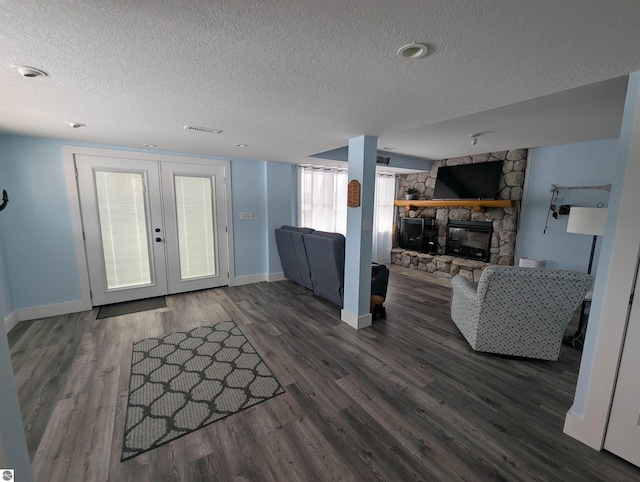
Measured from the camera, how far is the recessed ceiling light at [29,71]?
144 centimetres

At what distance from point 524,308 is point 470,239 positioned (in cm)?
323

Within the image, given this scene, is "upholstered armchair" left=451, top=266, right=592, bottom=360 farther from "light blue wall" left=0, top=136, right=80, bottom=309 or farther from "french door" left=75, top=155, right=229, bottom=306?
"light blue wall" left=0, top=136, right=80, bottom=309

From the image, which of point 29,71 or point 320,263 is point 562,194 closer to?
point 320,263

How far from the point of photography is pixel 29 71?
1476 mm

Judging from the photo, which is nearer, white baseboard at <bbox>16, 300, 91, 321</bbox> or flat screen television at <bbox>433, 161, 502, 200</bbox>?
white baseboard at <bbox>16, 300, 91, 321</bbox>

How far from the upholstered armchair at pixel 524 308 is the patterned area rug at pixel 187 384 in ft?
6.63

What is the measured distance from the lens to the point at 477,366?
95.3 inches

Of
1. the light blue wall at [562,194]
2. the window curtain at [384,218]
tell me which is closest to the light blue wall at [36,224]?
the window curtain at [384,218]

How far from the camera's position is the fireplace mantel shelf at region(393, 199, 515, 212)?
4.60 m

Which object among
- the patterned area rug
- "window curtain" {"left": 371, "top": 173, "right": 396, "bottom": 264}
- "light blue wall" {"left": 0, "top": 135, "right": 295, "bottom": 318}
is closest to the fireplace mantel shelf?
"window curtain" {"left": 371, "top": 173, "right": 396, "bottom": 264}

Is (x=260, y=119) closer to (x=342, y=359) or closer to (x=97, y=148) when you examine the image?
(x=342, y=359)

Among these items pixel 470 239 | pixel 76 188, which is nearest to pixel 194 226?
pixel 76 188

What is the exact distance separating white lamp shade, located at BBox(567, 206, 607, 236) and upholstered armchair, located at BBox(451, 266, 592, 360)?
1.97ft

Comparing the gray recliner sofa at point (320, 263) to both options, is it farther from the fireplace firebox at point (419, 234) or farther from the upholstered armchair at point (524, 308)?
the fireplace firebox at point (419, 234)
